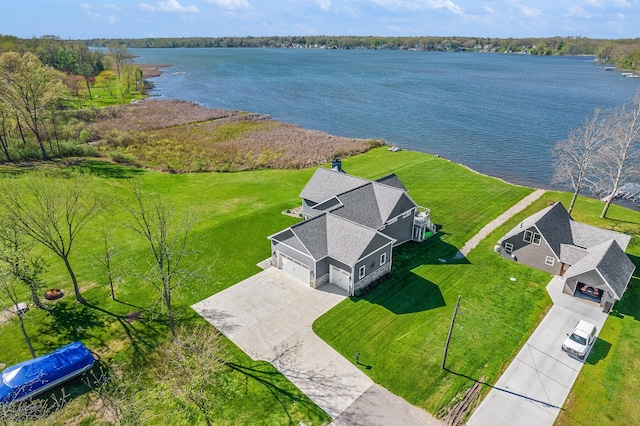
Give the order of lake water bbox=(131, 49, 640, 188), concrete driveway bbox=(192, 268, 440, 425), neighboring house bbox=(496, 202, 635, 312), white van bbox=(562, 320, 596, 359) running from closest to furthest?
concrete driveway bbox=(192, 268, 440, 425)
white van bbox=(562, 320, 596, 359)
neighboring house bbox=(496, 202, 635, 312)
lake water bbox=(131, 49, 640, 188)

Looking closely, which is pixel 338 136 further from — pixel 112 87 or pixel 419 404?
pixel 112 87

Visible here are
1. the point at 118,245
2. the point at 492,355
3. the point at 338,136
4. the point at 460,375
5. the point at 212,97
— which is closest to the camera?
the point at 460,375

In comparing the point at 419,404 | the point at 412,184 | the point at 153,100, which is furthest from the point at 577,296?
the point at 153,100

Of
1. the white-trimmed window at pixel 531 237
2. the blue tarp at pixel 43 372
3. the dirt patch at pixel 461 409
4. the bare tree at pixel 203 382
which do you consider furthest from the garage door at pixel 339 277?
the blue tarp at pixel 43 372

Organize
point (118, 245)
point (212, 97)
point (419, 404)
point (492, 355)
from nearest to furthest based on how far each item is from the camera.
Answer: point (419, 404) < point (492, 355) < point (118, 245) < point (212, 97)

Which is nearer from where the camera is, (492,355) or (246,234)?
(492,355)

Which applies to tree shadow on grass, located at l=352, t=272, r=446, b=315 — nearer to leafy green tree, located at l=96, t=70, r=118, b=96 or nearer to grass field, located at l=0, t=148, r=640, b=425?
grass field, located at l=0, t=148, r=640, b=425

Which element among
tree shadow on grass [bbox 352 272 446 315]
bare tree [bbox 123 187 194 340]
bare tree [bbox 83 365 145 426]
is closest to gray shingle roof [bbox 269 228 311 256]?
tree shadow on grass [bbox 352 272 446 315]
